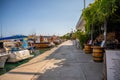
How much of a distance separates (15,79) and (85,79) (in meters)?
2.98

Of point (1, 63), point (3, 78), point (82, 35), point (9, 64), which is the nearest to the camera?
point (3, 78)

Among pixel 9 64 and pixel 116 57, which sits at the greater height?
pixel 116 57

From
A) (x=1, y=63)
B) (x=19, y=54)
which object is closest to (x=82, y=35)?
(x=19, y=54)

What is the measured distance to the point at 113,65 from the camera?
19.1 ft

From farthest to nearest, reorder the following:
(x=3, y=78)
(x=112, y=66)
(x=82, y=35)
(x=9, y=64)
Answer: (x=82, y=35) < (x=9, y=64) < (x=3, y=78) < (x=112, y=66)

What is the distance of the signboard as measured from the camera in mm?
5574

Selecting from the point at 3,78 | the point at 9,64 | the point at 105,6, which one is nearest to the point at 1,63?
the point at 9,64

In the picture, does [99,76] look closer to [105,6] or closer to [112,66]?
[112,66]

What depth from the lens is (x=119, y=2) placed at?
335 inches

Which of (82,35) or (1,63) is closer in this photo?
(1,63)

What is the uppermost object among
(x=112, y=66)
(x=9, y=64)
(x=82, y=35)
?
(x=82, y=35)

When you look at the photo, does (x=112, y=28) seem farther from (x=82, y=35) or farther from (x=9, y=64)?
(x=9, y=64)

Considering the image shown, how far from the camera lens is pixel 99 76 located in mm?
7406

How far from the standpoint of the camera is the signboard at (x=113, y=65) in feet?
18.3
